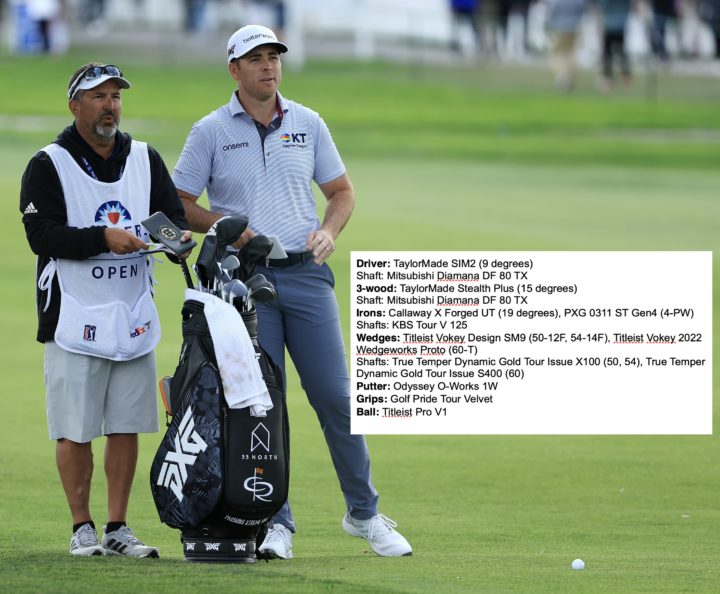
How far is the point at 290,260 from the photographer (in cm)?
692

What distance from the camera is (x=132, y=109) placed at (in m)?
37.3

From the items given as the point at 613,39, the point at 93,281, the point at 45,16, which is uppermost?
the point at 45,16

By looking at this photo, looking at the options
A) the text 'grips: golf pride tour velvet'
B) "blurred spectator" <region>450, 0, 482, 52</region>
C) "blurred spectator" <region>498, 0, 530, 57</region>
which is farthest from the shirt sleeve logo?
"blurred spectator" <region>450, 0, 482, 52</region>

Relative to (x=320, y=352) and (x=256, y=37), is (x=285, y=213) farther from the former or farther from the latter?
(x=256, y=37)

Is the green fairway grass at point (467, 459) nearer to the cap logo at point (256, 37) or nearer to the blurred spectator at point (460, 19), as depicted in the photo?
the cap logo at point (256, 37)

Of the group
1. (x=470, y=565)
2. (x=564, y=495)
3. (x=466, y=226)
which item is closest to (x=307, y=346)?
(x=470, y=565)

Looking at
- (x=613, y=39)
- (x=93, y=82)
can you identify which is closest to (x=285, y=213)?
(x=93, y=82)

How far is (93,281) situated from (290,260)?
847mm

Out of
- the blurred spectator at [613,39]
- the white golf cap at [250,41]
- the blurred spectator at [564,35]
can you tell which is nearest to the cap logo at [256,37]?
the white golf cap at [250,41]

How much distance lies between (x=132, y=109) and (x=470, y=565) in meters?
31.8

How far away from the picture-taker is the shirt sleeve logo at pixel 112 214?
21.5ft

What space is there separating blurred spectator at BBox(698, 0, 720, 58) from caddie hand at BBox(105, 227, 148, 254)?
32750 millimetres

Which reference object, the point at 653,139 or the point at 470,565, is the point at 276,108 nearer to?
the point at 470,565

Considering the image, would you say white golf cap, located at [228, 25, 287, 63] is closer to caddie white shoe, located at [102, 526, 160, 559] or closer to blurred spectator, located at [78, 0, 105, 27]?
caddie white shoe, located at [102, 526, 160, 559]
